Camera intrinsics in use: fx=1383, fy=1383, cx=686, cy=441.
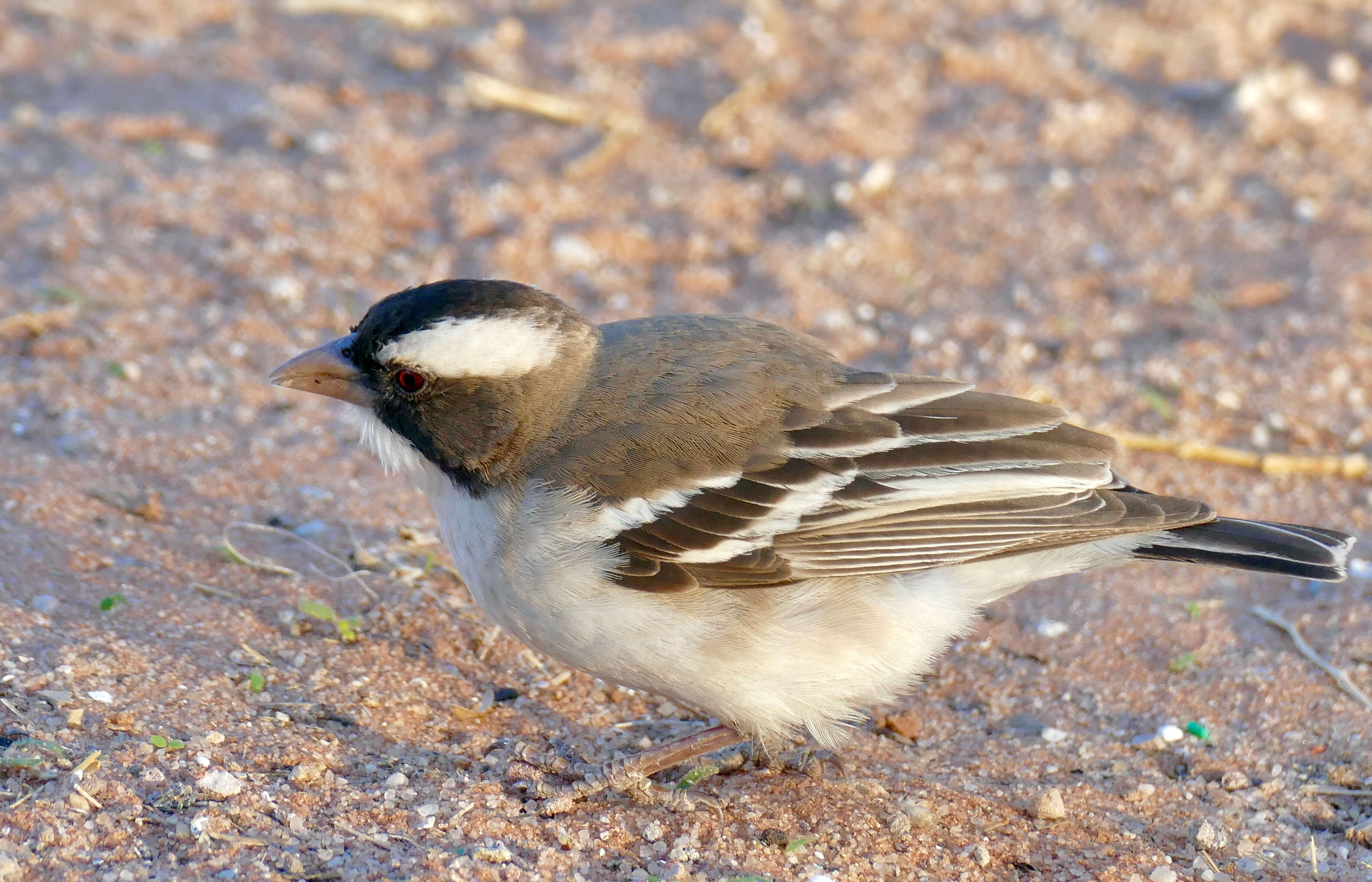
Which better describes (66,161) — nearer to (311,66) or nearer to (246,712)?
(311,66)

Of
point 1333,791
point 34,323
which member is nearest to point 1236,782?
point 1333,791

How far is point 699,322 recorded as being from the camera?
5.57 meters

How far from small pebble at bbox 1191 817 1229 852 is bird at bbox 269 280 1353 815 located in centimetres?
94

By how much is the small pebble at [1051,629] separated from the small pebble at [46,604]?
4.10 metres

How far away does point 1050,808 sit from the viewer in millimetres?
4969

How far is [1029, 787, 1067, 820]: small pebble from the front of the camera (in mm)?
4969

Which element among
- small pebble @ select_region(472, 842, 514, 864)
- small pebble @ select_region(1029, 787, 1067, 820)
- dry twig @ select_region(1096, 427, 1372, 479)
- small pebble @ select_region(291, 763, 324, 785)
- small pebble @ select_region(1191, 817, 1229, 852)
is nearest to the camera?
small pebble @ select_region(472, 842, 514, 864)

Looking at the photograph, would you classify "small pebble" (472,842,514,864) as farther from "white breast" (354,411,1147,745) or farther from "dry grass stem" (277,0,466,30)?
"dry grass stem" (277,0,466,30)

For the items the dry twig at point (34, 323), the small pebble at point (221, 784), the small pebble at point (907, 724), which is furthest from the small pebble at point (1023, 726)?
the dry twig at point (34, 323)

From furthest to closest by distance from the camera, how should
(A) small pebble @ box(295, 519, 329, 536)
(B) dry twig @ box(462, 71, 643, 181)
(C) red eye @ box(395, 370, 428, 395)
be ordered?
(B) dry twig @ box(462, 71, 643, 181) → (A) small pebble @ box(295, 519, 329, 536) → (C) red eye @ box(395, 370, 428, 395)

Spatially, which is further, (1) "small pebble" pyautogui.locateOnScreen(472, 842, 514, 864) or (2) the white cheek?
(2) the white cheek

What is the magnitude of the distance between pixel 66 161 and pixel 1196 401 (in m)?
7.16

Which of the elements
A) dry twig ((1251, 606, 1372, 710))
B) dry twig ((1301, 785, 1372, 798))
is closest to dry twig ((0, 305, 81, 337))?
dry twig ((1251, 606, 1372, 710))

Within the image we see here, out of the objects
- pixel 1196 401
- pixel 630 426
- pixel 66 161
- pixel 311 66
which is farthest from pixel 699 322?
pixel 311 66
